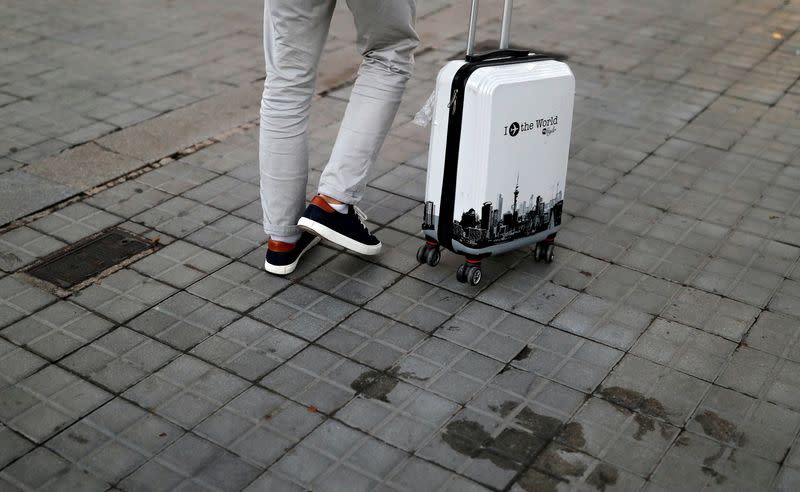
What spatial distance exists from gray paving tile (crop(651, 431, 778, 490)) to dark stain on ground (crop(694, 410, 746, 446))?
0.04 m

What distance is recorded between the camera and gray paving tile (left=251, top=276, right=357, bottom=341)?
368cm

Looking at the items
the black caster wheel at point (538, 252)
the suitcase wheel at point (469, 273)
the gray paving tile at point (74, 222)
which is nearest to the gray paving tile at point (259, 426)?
the suitcase wheel at point (469, 273)

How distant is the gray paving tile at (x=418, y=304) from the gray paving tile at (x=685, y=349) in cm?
76

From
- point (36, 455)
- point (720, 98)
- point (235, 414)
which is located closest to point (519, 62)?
point (235, 414)

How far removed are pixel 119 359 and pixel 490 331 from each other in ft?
4.71

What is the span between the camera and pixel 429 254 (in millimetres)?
4066

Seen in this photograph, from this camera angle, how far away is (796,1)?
324 inches

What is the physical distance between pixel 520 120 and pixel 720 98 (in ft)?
9.62

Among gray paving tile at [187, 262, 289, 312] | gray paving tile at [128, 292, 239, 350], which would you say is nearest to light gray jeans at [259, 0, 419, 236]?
gray paving tile at [187, 262, 289, 312]

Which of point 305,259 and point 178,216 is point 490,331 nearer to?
point 305,259

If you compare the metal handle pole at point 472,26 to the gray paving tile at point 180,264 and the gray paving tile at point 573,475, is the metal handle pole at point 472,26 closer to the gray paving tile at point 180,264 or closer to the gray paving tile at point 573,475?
the gray paving tile at point 180,264

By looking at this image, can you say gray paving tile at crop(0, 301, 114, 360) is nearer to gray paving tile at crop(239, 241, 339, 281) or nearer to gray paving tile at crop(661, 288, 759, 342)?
gray paving tile at crop(239, 241, 339, 281)

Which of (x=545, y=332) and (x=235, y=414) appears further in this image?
(x=545, y=332)

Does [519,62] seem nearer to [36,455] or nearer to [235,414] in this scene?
[235,414]
